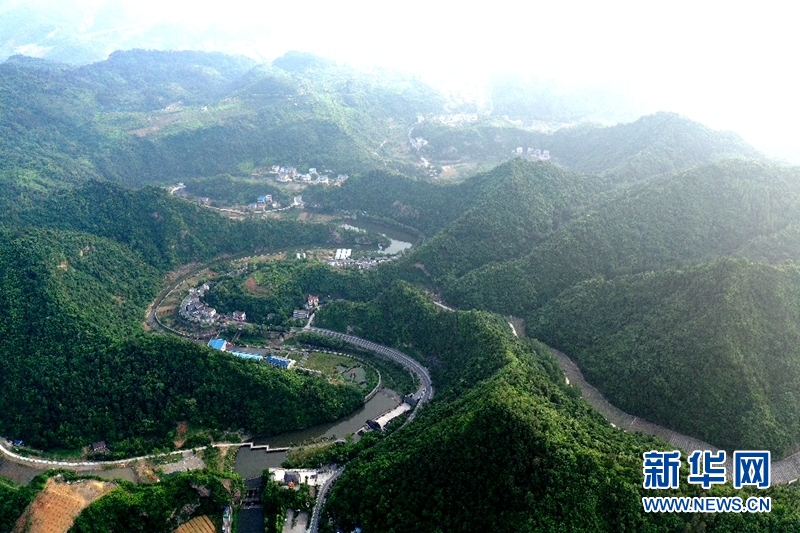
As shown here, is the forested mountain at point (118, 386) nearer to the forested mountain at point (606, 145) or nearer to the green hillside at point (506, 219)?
the green hillside at point (506, 219)

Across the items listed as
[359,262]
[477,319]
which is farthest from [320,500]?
[359,262]

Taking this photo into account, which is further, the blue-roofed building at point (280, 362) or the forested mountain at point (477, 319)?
the blue-roofed building at point (280, 362)

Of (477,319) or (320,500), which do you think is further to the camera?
(477,319)

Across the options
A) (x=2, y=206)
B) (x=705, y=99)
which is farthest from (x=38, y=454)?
(x=705, y=99)

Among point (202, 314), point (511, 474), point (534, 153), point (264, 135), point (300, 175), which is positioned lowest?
point (534, 153)

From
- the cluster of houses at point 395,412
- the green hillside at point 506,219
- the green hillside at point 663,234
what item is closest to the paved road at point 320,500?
the cluster of houses at point 395,412

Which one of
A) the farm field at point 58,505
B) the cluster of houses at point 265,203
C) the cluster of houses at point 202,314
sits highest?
the cluster of houses at point 265,203

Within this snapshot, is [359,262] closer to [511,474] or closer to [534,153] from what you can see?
[511,474]
